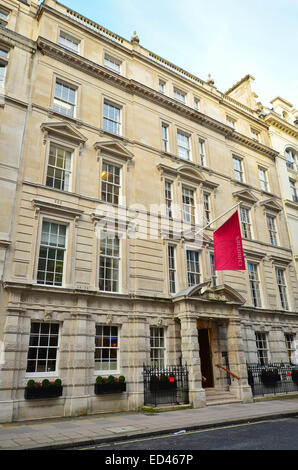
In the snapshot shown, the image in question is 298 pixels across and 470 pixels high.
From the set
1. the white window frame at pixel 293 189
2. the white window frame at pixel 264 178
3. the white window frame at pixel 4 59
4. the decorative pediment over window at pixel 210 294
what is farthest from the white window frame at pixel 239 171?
the white window frame at pixel 4 59

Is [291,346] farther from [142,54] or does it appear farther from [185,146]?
[142,54]

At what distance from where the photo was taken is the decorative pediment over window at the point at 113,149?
1739cm

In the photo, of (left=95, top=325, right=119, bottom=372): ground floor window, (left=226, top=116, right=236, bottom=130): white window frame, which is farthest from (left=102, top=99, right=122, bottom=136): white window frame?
(left=226, top=116, right=236, bottom=130): white window frame

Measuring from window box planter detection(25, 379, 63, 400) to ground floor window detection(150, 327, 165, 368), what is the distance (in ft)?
15.5

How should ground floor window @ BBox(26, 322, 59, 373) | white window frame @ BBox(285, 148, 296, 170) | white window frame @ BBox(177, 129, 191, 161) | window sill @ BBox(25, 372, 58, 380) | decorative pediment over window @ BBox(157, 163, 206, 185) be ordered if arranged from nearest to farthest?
1. window sill @ BBox(25, 372, 58, 380)
2. ground floor window @ BBox(26, 322, 59, 373)
3. decorative pediment over window @ BBox(157, 163, 206, 185)
4. white window frame @ BBox(177, 129, 191, 161)
5. white window frame @ BBox(285, 148, 296, 170)

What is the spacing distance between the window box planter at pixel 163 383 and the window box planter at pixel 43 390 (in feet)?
13.3

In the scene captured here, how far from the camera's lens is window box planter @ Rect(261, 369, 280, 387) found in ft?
59.4

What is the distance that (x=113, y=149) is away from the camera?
17922 mm

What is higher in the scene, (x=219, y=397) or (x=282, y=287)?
(x=282, y=287)

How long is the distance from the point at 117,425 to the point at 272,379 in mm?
11545

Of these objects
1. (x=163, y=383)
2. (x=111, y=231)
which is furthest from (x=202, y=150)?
(x=163, y=383)

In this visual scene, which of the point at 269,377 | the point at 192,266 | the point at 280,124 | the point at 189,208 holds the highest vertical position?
the point at 280,124

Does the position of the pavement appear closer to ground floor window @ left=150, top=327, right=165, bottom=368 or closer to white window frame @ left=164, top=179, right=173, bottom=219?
ground floor window @ left=150, top=327, right=165, bottom=368
